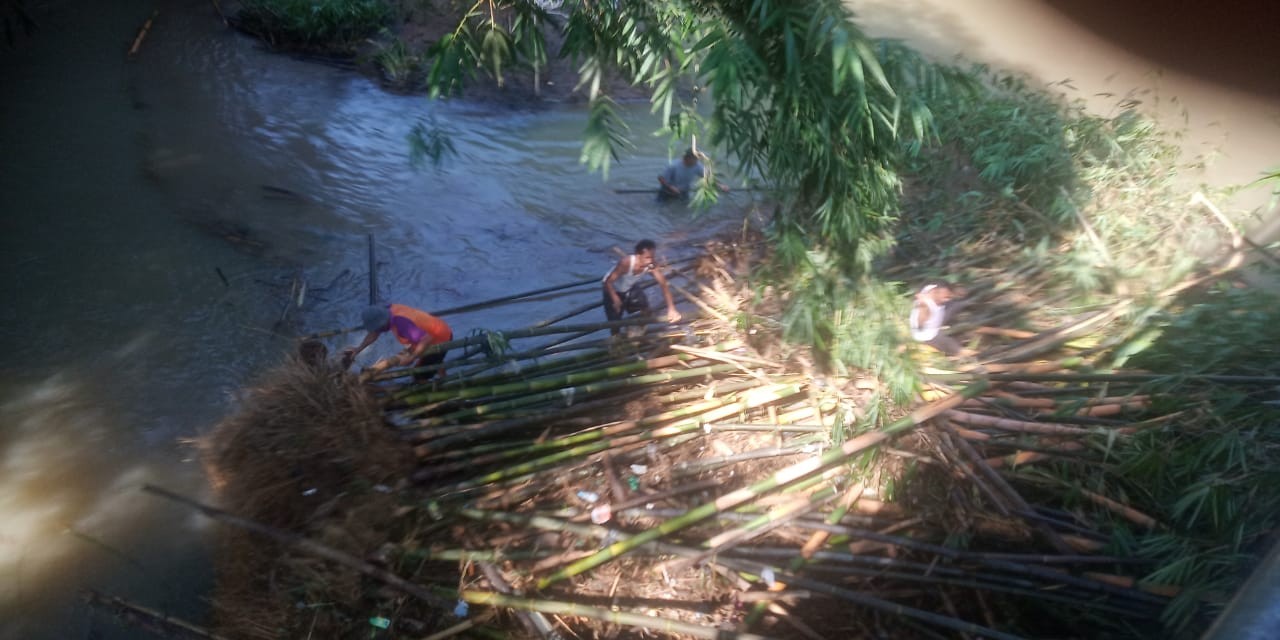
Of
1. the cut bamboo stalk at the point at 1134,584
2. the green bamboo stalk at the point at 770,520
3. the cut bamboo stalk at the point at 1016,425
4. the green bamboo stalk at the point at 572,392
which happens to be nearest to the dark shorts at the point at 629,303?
the green bamboo stalk at the point at 572,392

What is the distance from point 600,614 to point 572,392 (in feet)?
3.62

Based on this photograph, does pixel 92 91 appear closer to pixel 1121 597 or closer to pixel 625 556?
pixel 625 556

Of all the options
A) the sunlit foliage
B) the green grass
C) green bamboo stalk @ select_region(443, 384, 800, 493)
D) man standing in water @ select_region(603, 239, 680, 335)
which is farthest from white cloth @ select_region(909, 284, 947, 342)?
the green grass

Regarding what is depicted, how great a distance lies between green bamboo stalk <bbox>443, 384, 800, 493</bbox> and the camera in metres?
3.09

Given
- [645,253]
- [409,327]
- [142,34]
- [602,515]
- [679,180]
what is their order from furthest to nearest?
[142,34] → [679,180] → [645,253] → [409,327] → [602,515]

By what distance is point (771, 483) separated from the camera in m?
2.83

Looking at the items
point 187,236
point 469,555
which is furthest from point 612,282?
point 187,236

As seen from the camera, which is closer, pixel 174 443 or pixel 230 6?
pixel 174 443

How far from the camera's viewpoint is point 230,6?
11.0 meters

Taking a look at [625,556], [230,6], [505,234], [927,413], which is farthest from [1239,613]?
[230,6]

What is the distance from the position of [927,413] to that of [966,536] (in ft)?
1.73

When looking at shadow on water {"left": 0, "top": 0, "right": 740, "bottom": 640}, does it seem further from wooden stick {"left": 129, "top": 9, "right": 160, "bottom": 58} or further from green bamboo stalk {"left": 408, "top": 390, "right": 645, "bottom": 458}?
green bamboo stalk {"left": 408, "top": 390, "right": 645, "bottom": 458}

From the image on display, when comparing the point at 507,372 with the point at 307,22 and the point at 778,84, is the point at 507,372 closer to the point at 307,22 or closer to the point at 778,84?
the point at 778,84

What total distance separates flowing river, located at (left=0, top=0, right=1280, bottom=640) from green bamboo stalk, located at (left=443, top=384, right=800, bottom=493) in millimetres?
1715
